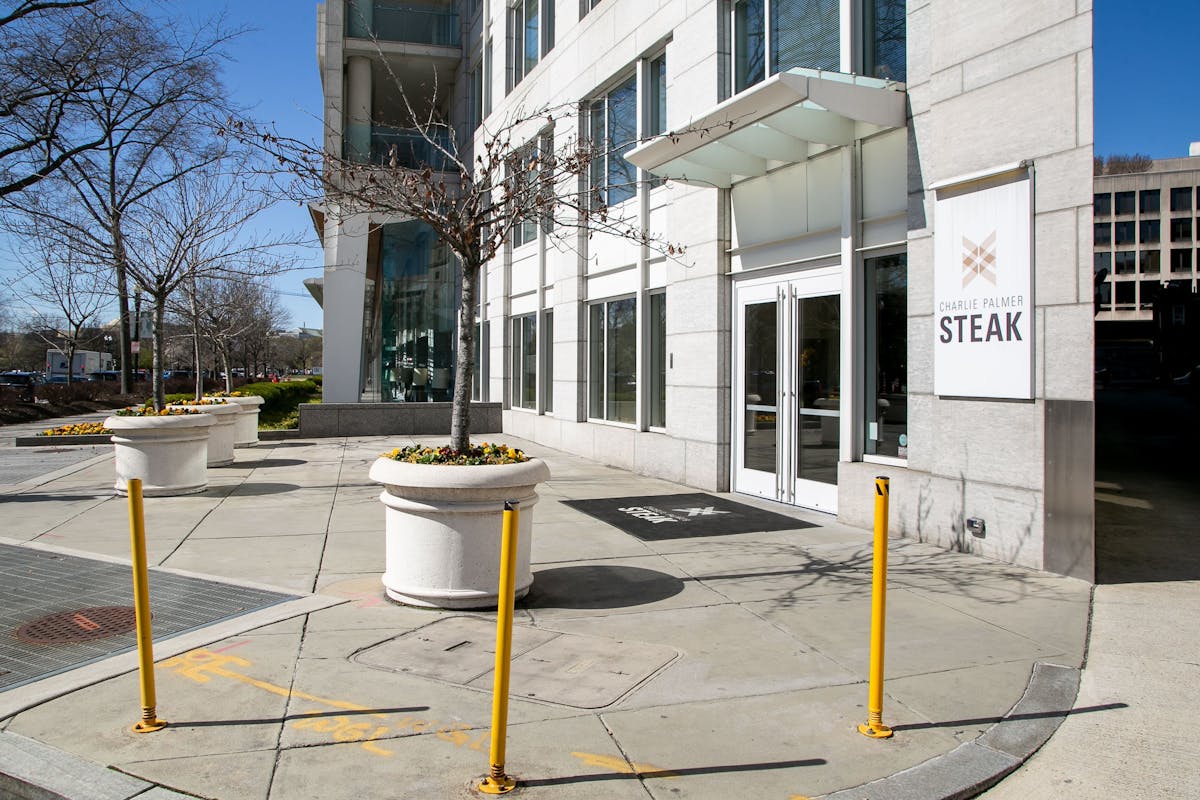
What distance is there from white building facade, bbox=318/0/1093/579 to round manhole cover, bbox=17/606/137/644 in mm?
4327

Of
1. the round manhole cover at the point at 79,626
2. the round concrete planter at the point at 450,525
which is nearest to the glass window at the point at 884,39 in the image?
the round concrete planter at the point at 450,525

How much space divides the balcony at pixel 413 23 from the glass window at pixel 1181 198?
263 feet

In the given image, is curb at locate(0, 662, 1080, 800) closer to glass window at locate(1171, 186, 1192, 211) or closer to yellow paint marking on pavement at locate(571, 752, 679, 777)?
yellow paint marking on pavement at locate(571, 752, 679, 777)

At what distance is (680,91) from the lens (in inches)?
492

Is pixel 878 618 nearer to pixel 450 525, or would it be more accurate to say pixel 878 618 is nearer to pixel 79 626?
pixel 450 525

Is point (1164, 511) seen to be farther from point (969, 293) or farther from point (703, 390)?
point (703, 390)

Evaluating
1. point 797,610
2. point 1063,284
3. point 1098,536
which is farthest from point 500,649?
point 1098,536

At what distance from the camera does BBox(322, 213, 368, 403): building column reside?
2798cm

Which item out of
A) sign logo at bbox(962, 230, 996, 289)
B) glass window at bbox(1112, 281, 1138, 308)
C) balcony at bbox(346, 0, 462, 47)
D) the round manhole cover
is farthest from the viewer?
glass window at bbox(1112, 281, 1138, 308)

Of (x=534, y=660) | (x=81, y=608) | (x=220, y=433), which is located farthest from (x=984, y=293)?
(x=220, y=433)

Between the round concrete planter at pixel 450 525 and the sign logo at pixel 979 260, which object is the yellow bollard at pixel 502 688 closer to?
the round concrete planter at pixel 450 525

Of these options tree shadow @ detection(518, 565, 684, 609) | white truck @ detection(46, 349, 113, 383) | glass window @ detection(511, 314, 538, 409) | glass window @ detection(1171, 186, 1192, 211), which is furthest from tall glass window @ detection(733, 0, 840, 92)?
glass window @ detection(1171, 186, 1192, 211)

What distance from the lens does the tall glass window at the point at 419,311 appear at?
95.8 ft

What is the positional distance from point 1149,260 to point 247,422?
308ft
